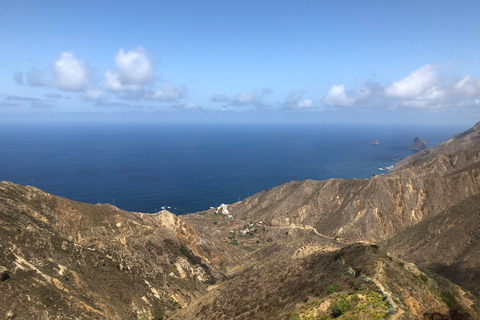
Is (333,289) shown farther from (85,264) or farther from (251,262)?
(251,262)

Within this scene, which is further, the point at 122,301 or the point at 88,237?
the point at 88,237

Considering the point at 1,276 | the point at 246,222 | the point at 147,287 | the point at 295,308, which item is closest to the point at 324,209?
the point at 246,222

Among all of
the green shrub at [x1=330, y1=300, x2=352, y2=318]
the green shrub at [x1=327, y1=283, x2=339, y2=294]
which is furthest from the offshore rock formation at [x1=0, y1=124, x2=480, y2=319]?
the green shrub at [x1=327, y1=283, x2=339, y2=294]

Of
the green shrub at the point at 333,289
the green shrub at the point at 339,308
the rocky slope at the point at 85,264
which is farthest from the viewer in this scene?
the rocky slope at the point at 85,264

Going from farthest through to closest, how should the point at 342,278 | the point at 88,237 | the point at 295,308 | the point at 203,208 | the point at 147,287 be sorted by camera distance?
1. the point at 203,208
2. the point at 88,237
3. the point at 147,287
4. the point at 342,278
5. the point at 295,308

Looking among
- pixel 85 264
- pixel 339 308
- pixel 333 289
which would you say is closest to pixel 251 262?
pixel 85 264

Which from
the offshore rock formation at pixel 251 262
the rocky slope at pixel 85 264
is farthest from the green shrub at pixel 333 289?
the rocky slope at pixel 85 264

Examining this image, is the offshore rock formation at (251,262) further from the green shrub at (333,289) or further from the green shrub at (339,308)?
the green shrub at (333,289)

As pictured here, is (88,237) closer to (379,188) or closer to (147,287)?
(147,287)
